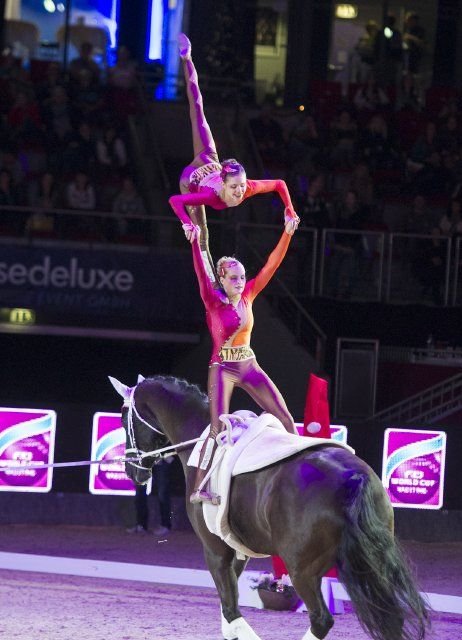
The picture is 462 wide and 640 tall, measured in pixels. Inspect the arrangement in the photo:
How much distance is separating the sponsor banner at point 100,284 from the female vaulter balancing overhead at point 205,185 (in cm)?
633

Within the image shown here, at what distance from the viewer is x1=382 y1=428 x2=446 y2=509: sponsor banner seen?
11.5 metres

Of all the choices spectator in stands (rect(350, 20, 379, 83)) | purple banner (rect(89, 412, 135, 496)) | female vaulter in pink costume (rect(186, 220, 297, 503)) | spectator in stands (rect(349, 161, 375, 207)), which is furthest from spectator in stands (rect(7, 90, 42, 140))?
female vaulter in pink costume (rect(186, 220, 297, 503))

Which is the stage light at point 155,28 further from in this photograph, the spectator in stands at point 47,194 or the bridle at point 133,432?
the bridle at point 133,432

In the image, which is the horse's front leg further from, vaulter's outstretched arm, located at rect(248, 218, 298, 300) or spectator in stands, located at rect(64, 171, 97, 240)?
spectator in stands, located at rect(64, 171, 97, 240)

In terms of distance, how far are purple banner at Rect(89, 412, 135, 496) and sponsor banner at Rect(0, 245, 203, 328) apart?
86.1 inches

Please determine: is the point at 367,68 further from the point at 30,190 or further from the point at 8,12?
the point at 30,190

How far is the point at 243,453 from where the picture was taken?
6.39 metres

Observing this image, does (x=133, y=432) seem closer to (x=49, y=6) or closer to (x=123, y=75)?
(x=123, y=75)

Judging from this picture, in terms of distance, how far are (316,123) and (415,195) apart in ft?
7.21

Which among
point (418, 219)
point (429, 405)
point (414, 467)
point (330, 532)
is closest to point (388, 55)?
point (418, 219)

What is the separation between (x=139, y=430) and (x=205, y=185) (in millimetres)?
1643

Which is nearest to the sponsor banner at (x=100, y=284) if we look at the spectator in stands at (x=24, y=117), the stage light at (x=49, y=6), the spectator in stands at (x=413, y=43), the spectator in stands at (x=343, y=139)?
the spectator in stands at (x=24, y=117)

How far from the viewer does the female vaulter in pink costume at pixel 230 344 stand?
6.66m

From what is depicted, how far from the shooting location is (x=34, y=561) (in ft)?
30.6
